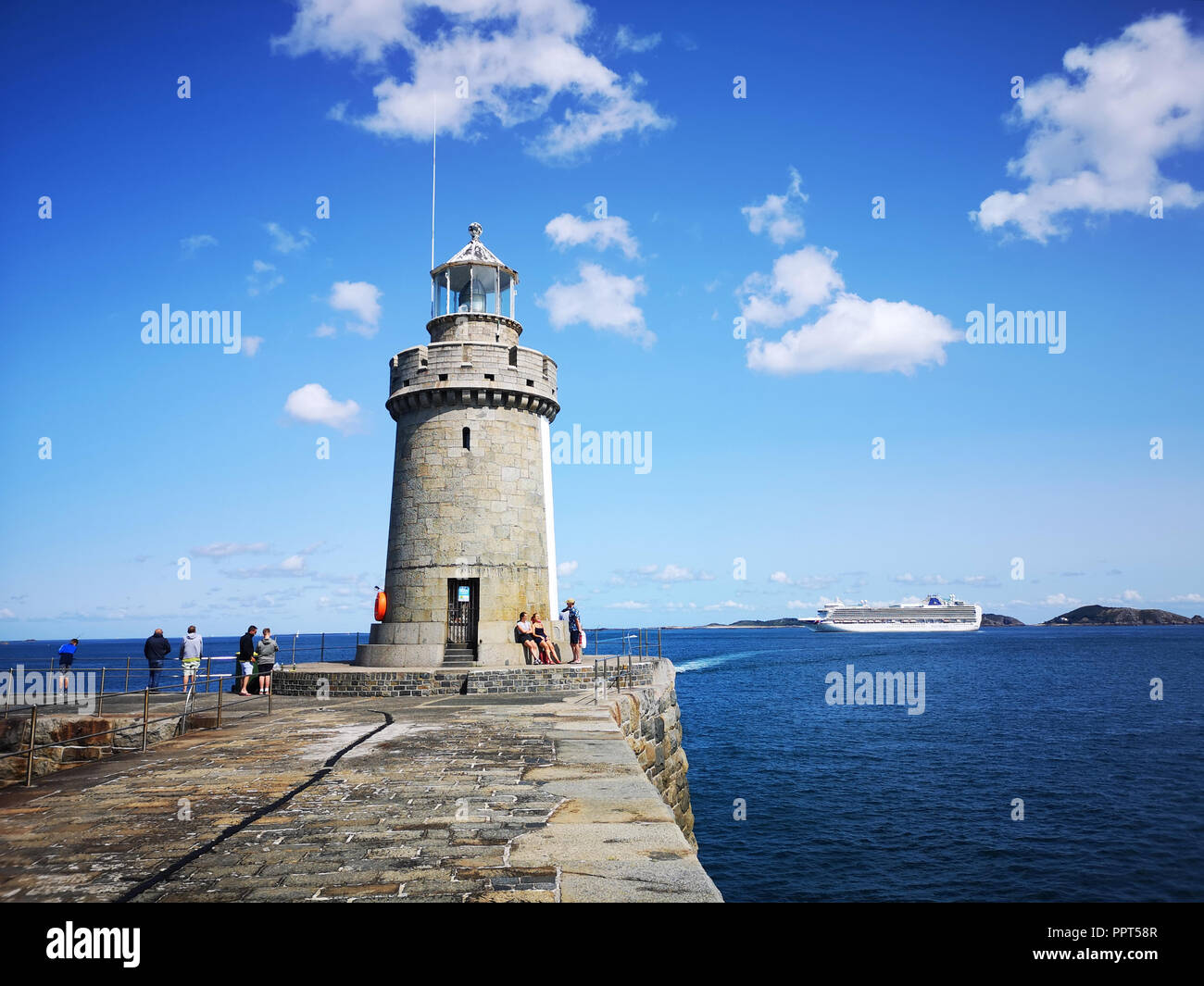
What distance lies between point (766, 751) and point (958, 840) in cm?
1174

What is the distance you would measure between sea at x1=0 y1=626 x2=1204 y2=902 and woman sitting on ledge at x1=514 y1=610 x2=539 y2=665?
4.05 metres

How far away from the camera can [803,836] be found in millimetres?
18688

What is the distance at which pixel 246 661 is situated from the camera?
19031 mm

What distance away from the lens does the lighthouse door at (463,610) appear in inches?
803

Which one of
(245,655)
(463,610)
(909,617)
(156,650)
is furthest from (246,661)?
(909,617)

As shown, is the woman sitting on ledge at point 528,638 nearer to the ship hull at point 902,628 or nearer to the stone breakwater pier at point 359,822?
the stone breakwater pier at point 359,822

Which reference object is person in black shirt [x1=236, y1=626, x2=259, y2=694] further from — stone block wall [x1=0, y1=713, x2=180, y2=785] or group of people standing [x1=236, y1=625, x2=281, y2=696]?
stone block wall [x1=0, y1=713, x2=180, y2=785]

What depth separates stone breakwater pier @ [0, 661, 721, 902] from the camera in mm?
4477

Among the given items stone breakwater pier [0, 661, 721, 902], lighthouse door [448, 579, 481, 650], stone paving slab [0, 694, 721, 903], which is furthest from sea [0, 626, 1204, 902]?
stone paving slab [0, 694, 721, 903]

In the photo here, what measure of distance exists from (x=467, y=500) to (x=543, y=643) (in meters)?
4.48

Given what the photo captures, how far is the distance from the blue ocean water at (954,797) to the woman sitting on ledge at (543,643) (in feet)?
19.7

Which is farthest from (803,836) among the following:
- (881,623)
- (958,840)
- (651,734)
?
(881,623)
